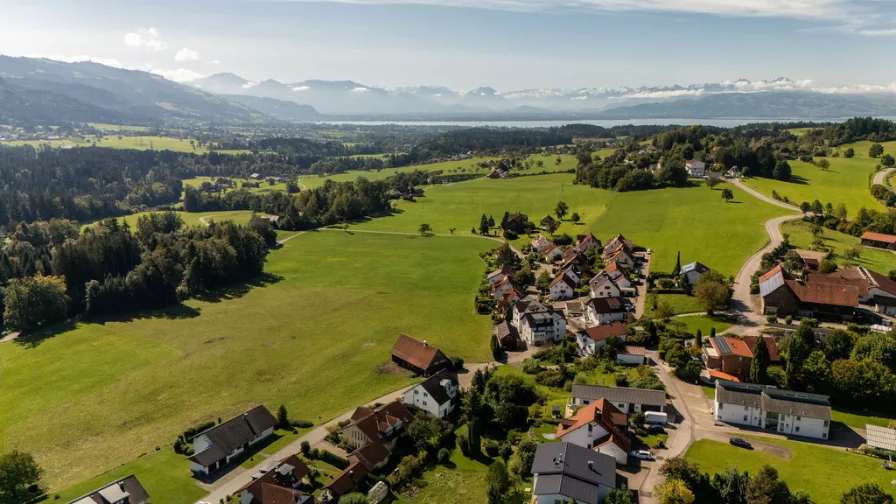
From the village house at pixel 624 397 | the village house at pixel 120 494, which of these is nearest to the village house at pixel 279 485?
the village house at pixel 120 494

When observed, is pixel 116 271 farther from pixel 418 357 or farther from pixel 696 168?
pixel 696 168

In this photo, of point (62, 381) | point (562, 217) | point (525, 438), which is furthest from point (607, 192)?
point (62, 381)

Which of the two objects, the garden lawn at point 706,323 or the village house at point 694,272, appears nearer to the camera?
the garden lawn at point 706,323

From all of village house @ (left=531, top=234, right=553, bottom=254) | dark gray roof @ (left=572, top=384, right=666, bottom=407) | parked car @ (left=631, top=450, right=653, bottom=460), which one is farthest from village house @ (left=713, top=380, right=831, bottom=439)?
village house @ (left=531, top=234, right=553, bottom=254)

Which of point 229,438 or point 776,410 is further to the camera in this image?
point 229,438

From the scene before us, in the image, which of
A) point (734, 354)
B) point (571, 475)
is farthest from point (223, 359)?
point (734, 354)

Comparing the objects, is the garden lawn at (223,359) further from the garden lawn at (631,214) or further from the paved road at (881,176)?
the paved road at (881,176)

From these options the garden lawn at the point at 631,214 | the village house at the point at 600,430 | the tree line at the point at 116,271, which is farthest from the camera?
the garden lawn at the point at 631,214
